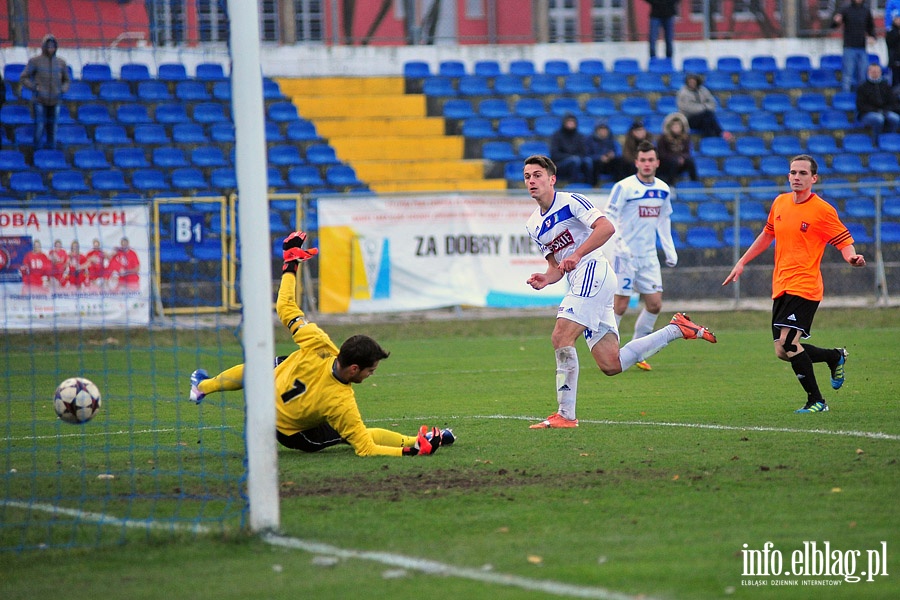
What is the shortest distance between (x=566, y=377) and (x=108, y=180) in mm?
14262

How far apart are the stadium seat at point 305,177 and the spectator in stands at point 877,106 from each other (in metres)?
11.9

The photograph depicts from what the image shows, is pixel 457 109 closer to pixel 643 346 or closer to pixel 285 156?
pixel 285 156

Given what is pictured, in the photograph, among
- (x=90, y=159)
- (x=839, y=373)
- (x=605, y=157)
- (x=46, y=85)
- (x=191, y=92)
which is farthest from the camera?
(x=191, y=92)

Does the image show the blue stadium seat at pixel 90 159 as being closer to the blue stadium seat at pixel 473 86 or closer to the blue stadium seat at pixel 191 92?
the blue stadium seat at pixel 191 92

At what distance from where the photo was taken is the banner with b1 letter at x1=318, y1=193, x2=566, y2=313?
18391 millimetres

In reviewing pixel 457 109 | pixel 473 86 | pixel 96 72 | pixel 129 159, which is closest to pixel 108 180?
pixel 129 159

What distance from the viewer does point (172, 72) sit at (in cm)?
2355

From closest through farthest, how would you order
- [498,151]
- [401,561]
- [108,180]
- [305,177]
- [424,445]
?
[401,561], [424,445], [108,180], [305,177], [498,151]

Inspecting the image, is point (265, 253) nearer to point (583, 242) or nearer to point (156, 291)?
point (583, 242)

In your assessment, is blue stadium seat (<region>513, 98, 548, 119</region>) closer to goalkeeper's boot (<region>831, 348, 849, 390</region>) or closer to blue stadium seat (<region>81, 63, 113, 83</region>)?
blue stadium seat (<region>81, 63, 113, 83</region>)

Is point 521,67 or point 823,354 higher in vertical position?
point 521,67

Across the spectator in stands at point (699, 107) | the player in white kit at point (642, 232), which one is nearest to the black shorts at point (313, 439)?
the player in white kit at point (642, 232)

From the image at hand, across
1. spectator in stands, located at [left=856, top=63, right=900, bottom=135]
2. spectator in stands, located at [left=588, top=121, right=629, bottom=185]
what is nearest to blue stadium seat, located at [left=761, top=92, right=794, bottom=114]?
spectator in stands, located at [left=856, top=63, right=900, bottom=135]

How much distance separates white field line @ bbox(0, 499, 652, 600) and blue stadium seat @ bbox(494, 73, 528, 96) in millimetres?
20376
